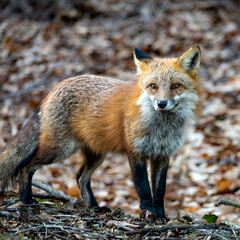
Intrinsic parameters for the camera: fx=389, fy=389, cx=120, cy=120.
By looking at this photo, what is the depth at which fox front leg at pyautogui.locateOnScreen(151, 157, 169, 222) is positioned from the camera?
4.92 m

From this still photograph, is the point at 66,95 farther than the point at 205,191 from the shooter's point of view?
No

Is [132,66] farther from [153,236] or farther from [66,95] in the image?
[153,236]

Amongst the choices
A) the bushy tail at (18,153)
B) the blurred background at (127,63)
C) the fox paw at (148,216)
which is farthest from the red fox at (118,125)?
the blurred background at (127,63)

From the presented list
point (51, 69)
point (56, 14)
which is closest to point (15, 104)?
point (51, 69)

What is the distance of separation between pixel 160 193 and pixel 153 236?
125cm

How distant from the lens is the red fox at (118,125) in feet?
→ 15.5

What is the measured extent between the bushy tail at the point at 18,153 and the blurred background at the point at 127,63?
7.57 feet

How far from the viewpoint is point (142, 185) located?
470 cm

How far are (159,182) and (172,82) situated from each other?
1.29 m

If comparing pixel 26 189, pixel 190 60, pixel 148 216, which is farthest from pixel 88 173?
pixel 190 60

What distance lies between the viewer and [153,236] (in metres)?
3.73

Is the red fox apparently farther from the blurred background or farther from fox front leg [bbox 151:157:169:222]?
the blurred background

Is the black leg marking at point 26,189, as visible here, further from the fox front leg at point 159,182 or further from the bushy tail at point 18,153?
the fox front leg at point 159,182

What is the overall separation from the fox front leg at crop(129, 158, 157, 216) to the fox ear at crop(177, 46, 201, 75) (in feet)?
4.27
